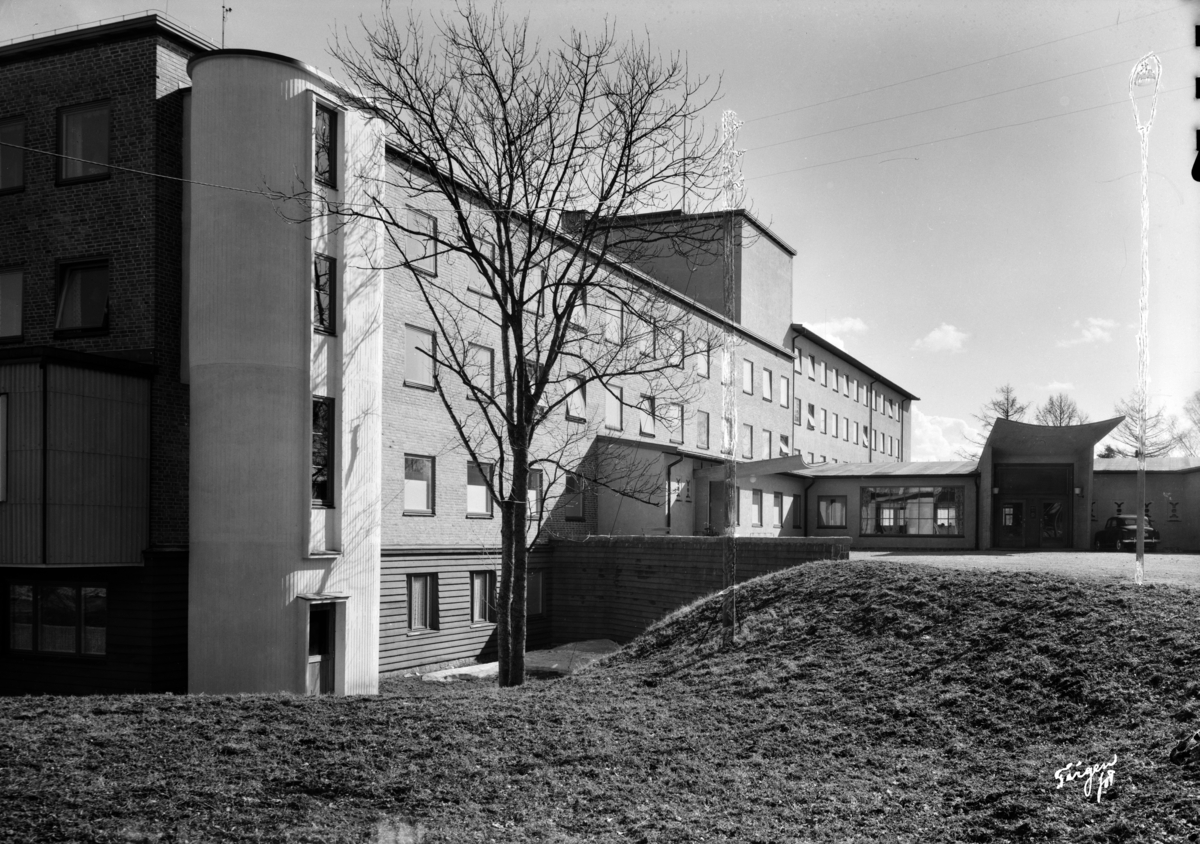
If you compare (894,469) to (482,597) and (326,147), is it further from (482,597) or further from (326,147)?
(326,147)

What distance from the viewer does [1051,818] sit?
7.09 metres

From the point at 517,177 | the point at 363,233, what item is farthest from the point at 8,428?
the point at 517,177

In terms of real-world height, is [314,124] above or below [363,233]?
above

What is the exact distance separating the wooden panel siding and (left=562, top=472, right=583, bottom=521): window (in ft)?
13.5

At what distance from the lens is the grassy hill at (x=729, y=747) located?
24.1 ft

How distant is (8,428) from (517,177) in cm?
1012

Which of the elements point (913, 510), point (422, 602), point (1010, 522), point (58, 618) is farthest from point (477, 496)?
point (1010, 522)

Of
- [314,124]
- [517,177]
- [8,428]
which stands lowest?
[8,428]

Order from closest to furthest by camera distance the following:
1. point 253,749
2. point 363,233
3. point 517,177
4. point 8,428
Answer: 1. point 253,749
2. point 517,177
3. point 8,428
4. point 363,233

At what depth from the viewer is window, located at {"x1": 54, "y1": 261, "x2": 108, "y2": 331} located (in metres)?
20.4

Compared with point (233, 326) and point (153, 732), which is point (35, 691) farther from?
point (153, 732)

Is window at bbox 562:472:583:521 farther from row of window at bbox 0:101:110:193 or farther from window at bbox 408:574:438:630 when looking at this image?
row of window at bbox 0:101:110:193
